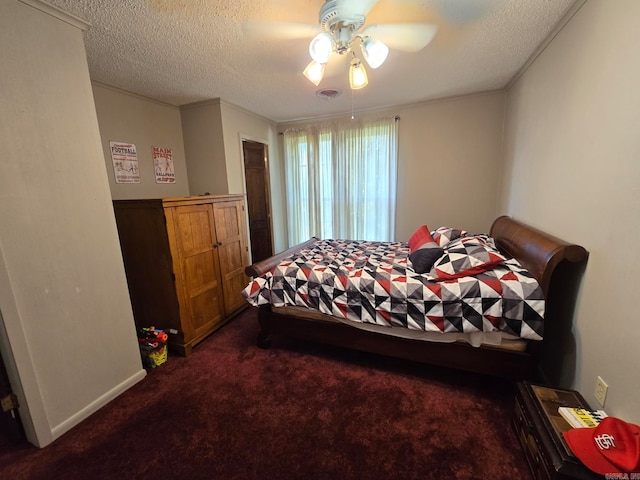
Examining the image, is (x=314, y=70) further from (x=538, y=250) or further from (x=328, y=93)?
(x=538, y=250)

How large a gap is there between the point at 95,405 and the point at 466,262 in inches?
105

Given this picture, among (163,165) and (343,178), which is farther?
(343,178)

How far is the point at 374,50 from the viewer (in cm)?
156

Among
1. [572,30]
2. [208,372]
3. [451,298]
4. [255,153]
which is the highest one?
[572,30]

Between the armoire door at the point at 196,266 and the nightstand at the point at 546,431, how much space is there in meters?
2.41

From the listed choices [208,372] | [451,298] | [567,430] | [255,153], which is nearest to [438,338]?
[451,298]

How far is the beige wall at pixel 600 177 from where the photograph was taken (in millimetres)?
1129

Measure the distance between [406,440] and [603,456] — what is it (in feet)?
2.67

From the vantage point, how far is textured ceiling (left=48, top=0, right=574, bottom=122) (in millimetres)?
1547

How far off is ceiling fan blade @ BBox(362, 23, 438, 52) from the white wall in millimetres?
1843

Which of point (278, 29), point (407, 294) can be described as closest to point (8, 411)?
point (407, 294)

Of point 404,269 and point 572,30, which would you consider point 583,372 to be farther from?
point 572,30

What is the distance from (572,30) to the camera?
1.62 m

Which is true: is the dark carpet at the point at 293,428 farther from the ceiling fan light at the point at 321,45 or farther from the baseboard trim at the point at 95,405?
the ceiling fan light at the point at 321,45
